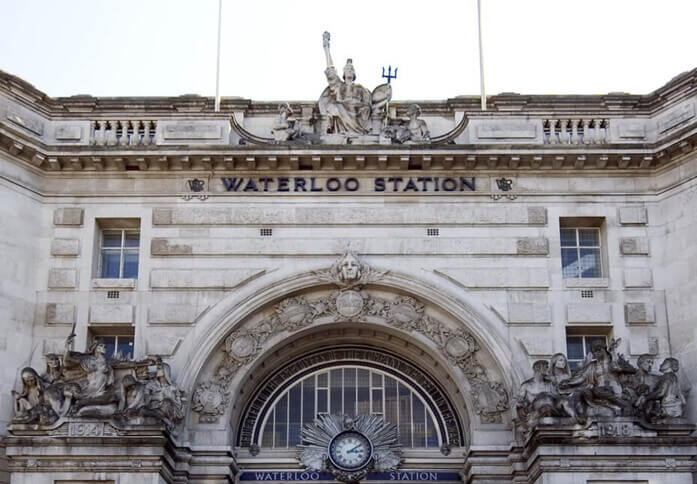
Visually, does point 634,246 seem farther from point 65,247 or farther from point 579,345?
point 65,247

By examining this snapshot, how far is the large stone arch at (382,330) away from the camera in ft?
90.0

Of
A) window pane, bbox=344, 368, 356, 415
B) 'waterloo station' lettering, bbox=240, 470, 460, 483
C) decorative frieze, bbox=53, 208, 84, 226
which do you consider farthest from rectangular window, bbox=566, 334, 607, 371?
decorative frieze, bbox=53, 208, 84, 226

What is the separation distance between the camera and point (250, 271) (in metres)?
28.3

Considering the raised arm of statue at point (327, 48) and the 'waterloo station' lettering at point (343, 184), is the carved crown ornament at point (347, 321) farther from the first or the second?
the raised arm of statue at point (327, 48)

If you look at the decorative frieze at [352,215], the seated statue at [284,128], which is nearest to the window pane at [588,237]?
the decorative frieze at [352,215]

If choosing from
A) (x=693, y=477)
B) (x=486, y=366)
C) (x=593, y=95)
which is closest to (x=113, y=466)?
(x=486, y=366)

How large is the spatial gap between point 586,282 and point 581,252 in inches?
45.3

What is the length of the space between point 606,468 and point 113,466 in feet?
32.2

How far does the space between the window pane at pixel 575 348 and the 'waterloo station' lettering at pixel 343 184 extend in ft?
13.6

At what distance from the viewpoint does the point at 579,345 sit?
92.7ft

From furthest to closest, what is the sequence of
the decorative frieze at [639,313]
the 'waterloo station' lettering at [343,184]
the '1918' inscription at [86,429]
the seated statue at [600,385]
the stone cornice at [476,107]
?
the stone cornice at [476,107] < the 'waterloo station' lettering at [343,184] < the decorative frieze at [639,313] < the seated statue at [600,385] < the '1918' inscription at [86,429]

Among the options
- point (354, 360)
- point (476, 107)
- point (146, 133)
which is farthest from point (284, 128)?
point (354, 360)

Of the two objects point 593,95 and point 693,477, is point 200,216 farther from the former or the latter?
point 693,477

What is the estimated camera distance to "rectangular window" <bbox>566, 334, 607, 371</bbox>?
92.3 ft
